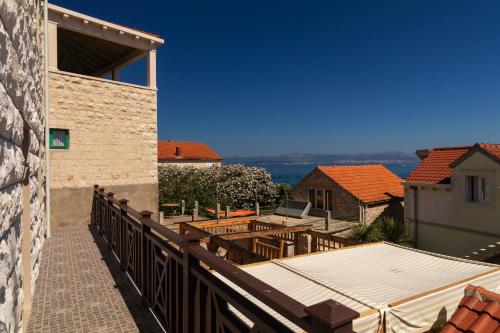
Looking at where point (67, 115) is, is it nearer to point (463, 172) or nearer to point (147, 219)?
point (147, 219)

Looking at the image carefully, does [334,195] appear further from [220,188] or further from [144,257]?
[144,257]

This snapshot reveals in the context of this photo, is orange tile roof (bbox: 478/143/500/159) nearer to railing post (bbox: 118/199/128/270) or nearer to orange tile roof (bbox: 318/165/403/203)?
orange tile roof (bbox: 318/165/403/203)

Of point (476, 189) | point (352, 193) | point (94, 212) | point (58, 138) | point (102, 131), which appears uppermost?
point (102, 131)

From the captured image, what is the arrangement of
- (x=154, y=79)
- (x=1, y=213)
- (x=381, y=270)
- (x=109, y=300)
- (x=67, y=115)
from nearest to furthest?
1. (x=1, y=213)
2. (x=109, y=300)
3. (x=381, y=270)
4. (x=67, y=115)
5. (x=154, y=79)

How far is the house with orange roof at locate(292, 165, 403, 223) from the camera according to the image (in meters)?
24.3

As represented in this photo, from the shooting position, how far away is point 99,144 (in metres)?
10.8

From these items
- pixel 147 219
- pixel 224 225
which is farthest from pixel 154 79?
pixel 147 219

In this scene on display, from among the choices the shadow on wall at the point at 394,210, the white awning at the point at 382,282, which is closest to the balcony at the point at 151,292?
the white awning at the point at 382,282

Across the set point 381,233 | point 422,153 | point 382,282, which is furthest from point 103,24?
point 422,153

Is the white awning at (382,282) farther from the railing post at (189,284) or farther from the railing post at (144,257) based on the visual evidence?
the railing post at (189,284)

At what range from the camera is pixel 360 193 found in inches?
972

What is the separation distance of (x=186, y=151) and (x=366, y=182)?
28842 millimetres

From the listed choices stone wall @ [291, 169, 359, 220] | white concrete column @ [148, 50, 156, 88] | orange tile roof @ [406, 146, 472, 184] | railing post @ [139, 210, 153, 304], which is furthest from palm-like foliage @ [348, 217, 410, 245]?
railing post @ [139, 210, 153, 304]

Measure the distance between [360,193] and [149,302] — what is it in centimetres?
2279
